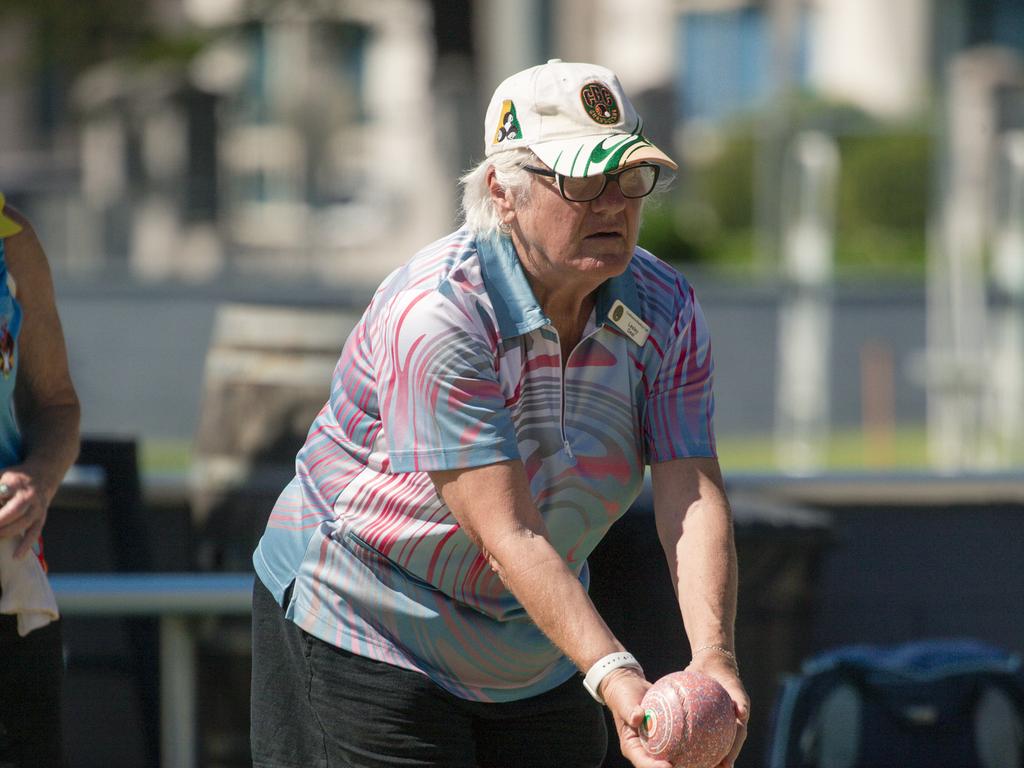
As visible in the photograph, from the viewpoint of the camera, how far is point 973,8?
17.7m

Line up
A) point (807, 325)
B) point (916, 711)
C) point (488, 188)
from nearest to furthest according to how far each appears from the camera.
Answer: point (488, 188) < point (916, 711) < point (807, 325)

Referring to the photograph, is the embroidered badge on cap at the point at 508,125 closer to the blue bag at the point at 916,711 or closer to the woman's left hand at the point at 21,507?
the woman's left hand at the point at 21,507

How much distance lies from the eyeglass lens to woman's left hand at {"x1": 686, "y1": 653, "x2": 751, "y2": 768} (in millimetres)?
641

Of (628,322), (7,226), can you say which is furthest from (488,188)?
(7,226)

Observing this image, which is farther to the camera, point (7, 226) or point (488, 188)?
point (7, 226)

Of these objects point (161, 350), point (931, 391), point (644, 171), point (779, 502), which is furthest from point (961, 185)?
point (644, 171)

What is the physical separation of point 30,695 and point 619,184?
1.33 meters

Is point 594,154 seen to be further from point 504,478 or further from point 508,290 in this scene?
point 504,478

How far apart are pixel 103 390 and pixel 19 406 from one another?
22.2 ft

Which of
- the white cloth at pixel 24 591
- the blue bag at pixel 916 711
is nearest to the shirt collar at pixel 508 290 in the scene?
the white cloth at pixel 24 591

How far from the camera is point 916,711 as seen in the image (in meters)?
3.61

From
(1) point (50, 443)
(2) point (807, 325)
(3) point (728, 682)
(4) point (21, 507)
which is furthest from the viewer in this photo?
(2) point (807, 325)

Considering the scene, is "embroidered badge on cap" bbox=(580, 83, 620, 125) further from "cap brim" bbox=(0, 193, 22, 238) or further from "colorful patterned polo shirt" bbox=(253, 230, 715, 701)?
"cap brim" bbox=(0, 193, 22, 238)

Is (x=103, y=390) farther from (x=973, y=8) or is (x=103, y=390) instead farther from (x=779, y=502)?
(x=973, y=8)
